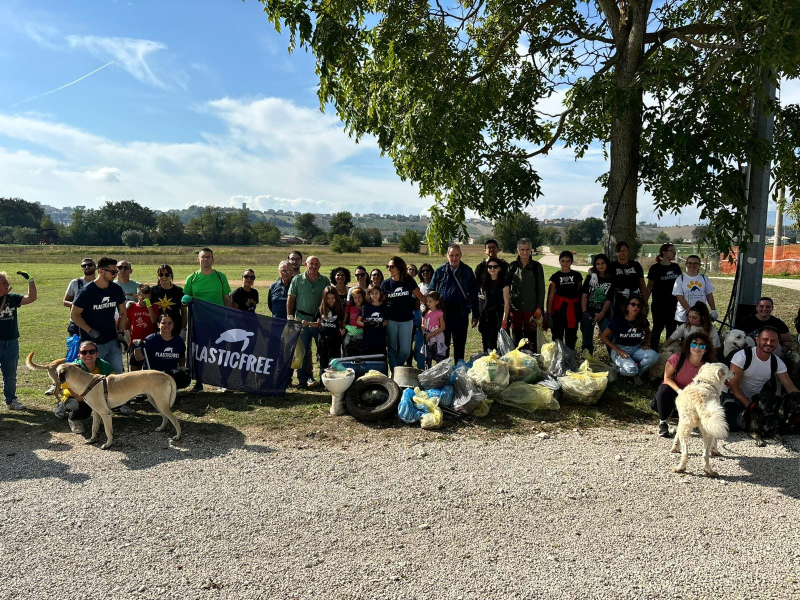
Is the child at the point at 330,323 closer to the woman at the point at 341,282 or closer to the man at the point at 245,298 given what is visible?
the woman at the point at 341,282

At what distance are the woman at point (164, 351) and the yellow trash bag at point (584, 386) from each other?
5.03 m

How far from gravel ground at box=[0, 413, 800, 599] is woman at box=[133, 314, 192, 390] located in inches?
52.1

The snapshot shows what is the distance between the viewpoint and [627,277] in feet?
27.2

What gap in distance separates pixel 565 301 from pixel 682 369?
2.44 meters

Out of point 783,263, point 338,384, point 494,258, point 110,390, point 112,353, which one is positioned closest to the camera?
point 110,390

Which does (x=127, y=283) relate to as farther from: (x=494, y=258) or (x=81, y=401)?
(x=494, y=258)

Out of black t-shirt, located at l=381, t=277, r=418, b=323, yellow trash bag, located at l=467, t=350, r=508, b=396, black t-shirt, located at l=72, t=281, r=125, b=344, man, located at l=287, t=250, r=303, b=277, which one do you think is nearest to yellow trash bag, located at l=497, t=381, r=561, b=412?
yellow trash bag, located at l=467, t=350, r=508, b=396

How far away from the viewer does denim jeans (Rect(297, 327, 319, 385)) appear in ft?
26.0

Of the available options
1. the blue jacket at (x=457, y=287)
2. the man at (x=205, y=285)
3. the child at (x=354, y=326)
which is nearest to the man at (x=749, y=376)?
the blue jacket at (x=457, y=287)

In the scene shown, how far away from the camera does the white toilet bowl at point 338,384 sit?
6.66 meters

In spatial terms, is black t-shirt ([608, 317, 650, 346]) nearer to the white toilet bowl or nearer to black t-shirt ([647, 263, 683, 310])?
black t-shirt ([647, 263, 683, 310])

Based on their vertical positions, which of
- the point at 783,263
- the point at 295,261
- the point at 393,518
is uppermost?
the point at 783,263

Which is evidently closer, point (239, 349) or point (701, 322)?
point (701, 322)

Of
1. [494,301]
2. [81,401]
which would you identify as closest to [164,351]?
[81,401]
